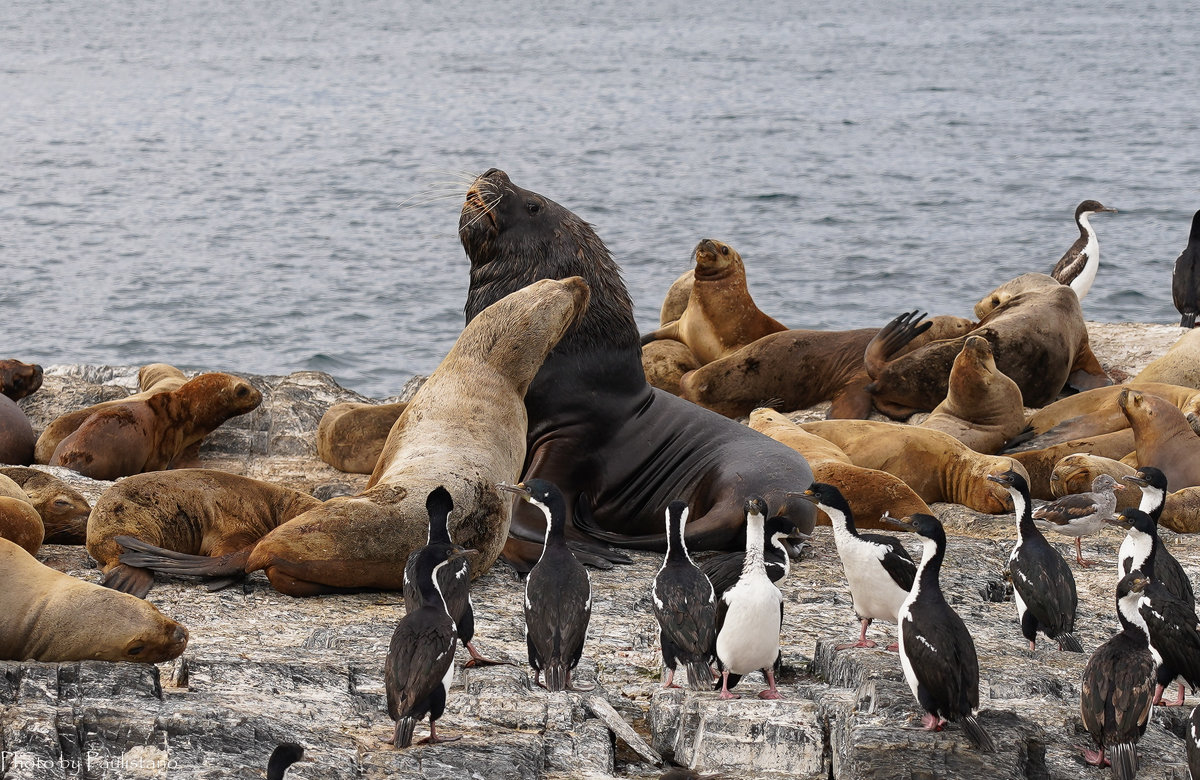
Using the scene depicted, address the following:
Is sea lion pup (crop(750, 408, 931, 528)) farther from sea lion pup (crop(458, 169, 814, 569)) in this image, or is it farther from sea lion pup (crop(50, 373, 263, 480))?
sea lion pup (crop(50, 373, 263, 480))

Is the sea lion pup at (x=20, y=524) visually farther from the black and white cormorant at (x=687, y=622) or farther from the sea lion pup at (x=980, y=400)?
the sea lion pup at (x=980, y=400)

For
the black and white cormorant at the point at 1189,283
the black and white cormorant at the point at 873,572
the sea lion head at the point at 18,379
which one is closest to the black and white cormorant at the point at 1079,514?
the black and white cormorant at the point at 873,572

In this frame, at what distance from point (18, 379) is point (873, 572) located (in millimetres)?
7576

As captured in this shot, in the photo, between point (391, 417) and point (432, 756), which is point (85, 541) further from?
point (432, 756)

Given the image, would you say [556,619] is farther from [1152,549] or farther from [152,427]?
[152,427]

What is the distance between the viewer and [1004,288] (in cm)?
1296

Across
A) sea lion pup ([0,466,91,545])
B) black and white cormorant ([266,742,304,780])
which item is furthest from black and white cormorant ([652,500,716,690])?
sea lion pup ([0,466,91,545])

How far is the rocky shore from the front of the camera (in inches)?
167

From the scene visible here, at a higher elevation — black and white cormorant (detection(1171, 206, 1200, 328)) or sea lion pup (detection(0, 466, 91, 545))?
black and white cormorant (detection(1171, 206, 1200, 328))

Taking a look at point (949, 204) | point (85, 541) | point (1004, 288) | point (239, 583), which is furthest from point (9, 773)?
point (949, 204)

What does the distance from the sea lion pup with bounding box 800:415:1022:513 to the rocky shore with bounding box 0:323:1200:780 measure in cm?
220

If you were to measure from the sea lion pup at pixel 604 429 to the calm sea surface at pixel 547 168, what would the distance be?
3.03ft

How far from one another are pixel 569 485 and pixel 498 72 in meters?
49.6

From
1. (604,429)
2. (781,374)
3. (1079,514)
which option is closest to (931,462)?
(1079,514)
